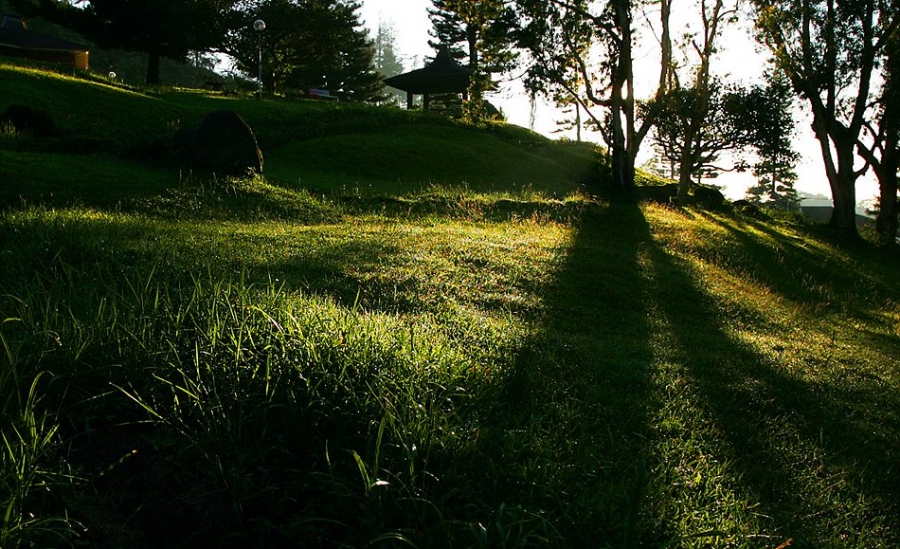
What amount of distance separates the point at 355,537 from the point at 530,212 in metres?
11.3

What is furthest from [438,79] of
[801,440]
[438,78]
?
[801,440]

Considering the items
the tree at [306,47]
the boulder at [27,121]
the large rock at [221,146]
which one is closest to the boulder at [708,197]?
the large rock at [221,146]

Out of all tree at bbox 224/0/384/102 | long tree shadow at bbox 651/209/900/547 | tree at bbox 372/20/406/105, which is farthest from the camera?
tree at bbox 372/20/406/105

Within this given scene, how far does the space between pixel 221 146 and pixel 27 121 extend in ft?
14.9

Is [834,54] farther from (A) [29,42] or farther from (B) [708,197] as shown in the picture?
(A) [29,42]

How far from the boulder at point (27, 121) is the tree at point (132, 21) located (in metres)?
20.0

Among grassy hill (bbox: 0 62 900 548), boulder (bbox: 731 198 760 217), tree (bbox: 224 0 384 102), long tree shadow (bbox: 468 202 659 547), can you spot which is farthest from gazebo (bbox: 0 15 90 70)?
long tree shadow (bbox: 468 202 659 547)

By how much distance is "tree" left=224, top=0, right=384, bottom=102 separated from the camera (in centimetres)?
3878

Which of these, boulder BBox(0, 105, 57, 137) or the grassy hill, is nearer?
the grassy hill

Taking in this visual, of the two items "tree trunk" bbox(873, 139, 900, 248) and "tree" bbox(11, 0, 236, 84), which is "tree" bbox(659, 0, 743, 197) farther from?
"tree" bbox(11, 0, 236, 84)

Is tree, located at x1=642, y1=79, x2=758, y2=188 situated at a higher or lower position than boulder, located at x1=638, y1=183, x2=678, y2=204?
higher

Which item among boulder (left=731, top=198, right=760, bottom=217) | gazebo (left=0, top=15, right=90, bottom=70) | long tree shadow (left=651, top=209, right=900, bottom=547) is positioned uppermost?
A: gazebo (left=0, top=15, right=90, bottom=70)

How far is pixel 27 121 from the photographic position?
1341 cm

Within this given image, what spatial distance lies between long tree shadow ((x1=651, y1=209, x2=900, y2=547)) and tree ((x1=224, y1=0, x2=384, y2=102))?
37.3m
